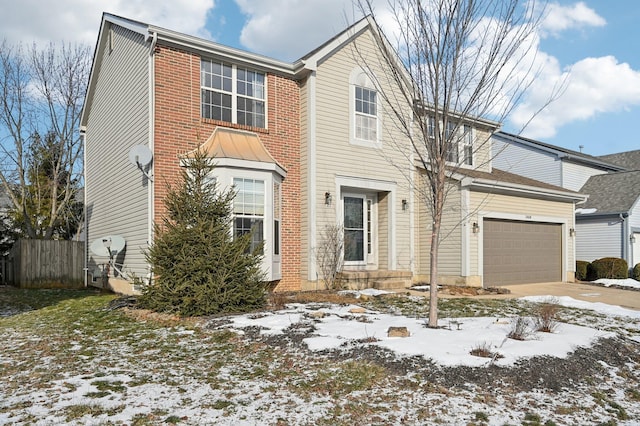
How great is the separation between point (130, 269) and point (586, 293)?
1263 centimetres

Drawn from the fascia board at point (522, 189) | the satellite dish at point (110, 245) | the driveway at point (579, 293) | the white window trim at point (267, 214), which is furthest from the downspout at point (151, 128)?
the driveway at point (579, 293)

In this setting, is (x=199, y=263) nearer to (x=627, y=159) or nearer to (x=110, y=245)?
(x=110, y=245)

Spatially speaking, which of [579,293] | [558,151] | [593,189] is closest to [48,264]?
[579,293]

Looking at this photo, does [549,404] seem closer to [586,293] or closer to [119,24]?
[586,293]

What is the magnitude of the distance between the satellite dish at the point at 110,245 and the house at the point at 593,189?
1416cm

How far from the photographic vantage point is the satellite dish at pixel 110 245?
1210cm

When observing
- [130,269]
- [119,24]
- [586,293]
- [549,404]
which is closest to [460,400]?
[549,404]

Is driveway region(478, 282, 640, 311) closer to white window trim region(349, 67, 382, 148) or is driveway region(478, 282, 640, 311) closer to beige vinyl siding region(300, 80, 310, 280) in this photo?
beige vinyl siding region(300, 80, 310, 280)

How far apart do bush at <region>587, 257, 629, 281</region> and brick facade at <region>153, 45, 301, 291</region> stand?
13.9 m

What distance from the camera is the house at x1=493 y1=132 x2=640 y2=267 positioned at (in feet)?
67.5


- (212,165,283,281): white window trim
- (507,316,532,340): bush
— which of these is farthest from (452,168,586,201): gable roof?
(507,316,532,340): bush

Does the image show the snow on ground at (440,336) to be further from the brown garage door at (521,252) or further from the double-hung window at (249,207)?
the brown garage door at (521,252)

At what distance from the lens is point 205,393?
4.42 meters

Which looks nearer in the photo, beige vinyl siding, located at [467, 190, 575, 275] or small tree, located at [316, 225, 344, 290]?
small tree, located at [316, 225, 344, 290]
